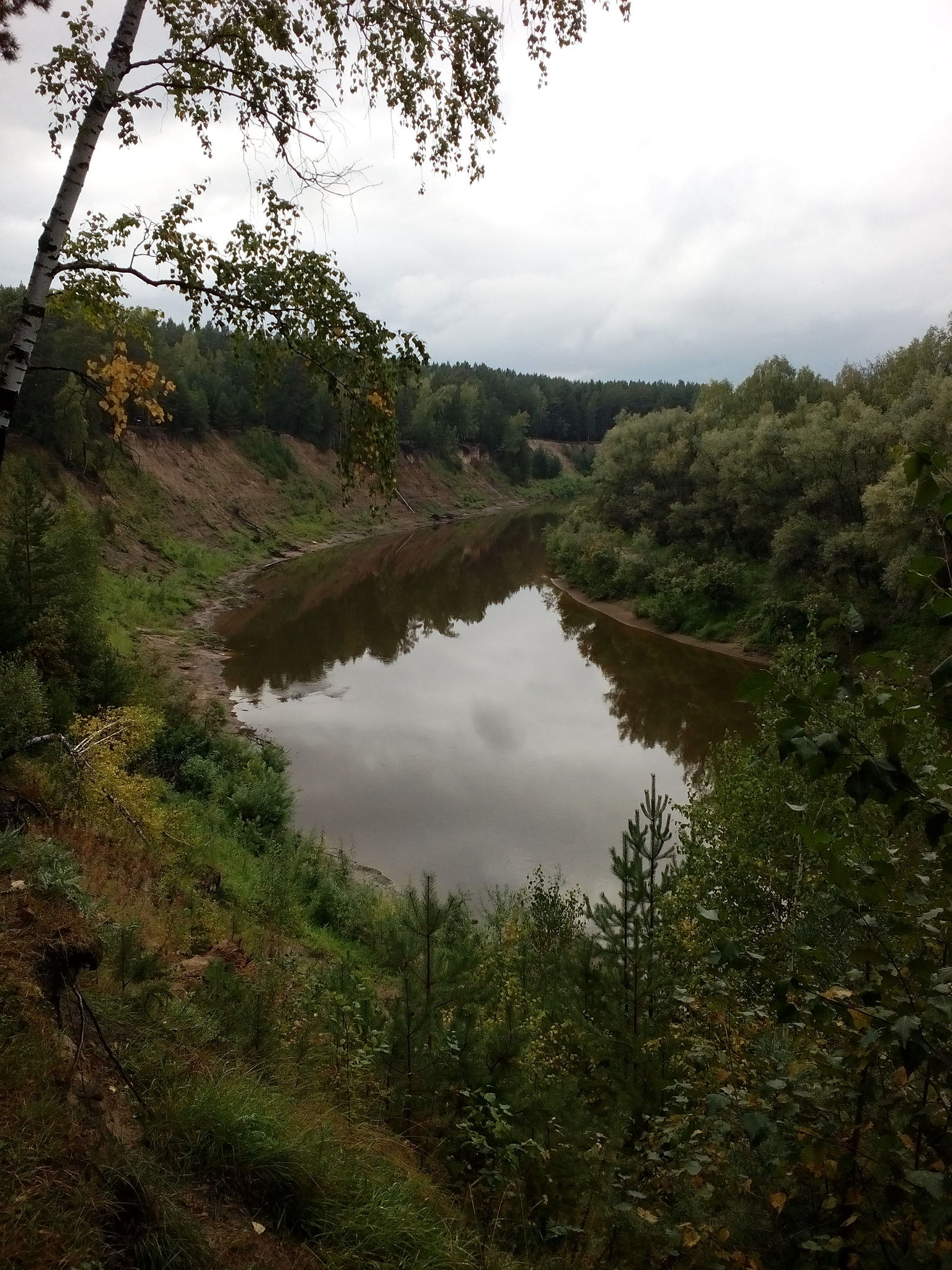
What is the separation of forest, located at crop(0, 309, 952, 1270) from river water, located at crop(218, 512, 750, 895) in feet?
11.2

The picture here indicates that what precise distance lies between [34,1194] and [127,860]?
682 cm

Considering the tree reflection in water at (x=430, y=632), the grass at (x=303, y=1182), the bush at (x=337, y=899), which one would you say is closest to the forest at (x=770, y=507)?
the tree reflection in water at (x=430, y=632)

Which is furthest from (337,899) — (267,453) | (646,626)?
(267,453)

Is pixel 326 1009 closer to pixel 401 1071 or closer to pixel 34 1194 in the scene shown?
pixel 401 1071

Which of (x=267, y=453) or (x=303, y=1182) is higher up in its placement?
(x=267, y=453)

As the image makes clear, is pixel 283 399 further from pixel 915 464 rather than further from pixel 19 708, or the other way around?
pixel 915 464

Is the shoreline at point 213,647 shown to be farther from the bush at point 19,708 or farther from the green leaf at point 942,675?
the green leaf at point 942,675

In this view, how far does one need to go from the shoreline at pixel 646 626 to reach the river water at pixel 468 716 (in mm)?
627

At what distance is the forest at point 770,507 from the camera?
24.3 metres

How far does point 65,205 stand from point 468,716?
65.4 feet

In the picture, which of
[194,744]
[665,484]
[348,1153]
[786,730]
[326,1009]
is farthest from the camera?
[665,484]

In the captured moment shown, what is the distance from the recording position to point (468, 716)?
75.8 ft

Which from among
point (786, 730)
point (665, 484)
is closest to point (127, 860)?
point (786, 730)

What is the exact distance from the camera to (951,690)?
65.9 inches
